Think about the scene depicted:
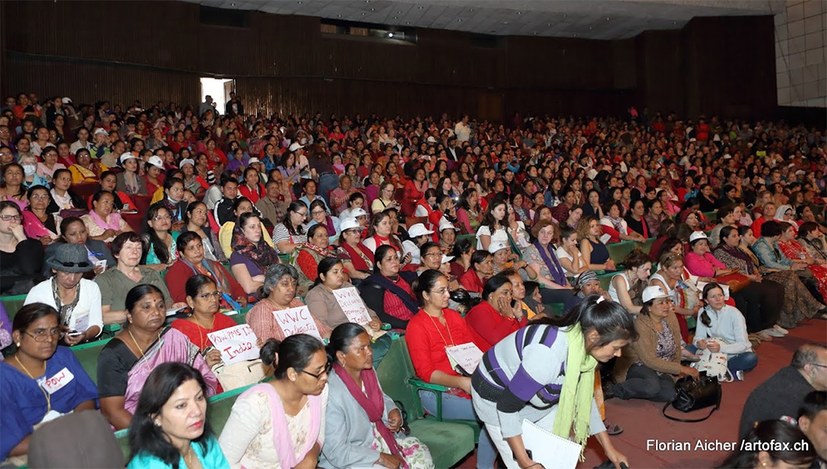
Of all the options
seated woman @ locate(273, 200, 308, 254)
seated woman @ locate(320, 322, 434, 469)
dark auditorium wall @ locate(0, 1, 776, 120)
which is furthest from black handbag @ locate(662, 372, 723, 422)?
dark auditorium wall @ locate(0, 1, 776, 120)

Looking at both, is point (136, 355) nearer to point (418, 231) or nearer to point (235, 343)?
point (235, 343)

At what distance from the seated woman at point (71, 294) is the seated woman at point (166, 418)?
69.9 inches

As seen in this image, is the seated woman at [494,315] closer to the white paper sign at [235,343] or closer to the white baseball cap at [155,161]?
the white paper sign at [235,343]

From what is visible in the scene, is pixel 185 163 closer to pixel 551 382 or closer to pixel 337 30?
pixel 551 382

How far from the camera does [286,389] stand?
292cm

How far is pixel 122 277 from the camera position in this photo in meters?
4.44

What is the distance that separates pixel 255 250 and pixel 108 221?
54.8 inches

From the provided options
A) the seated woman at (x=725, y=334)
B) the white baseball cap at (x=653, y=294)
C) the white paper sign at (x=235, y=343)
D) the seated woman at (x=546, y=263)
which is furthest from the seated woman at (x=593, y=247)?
the white paper sign at (x=235, y=343)

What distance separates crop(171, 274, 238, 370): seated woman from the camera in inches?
146

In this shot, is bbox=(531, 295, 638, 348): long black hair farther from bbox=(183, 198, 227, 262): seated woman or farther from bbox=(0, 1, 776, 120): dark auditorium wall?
bbox=(0, 1, 776, 120): dark auditorium wall

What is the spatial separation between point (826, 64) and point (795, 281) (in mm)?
12489

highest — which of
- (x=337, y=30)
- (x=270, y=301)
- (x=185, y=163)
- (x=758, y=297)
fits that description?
(x=337, y=30)

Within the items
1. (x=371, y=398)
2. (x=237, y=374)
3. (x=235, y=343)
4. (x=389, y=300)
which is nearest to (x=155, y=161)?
(x=389, y=300)

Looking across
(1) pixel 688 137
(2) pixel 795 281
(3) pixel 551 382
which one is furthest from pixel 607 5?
(3) pixel 551 382
